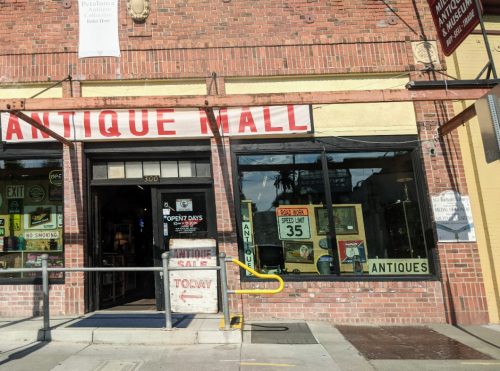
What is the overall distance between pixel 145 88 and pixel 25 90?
2.27 metres

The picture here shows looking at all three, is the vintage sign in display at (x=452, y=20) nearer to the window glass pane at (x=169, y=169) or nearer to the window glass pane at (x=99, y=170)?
the window glass pane at (x=169, y=169)

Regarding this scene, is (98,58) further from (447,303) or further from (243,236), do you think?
(447,303)

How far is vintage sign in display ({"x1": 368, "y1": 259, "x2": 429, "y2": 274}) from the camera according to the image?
22.2 ft

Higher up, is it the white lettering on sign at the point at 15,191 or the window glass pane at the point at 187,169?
the window glass pane at the point at 187,169

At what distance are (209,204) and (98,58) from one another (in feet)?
11.5

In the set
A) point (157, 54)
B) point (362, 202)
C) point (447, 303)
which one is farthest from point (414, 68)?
point (157, 54)

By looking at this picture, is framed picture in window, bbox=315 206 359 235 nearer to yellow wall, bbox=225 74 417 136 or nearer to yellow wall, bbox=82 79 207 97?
yellow wall, bbox=225 74 417 136

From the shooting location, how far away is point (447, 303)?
21.2ft

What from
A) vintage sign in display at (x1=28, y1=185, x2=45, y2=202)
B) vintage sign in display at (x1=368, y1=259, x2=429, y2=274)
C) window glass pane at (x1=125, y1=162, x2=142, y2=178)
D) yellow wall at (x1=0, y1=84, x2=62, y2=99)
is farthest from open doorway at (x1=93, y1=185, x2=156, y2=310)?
vintage sign in display at (x1=368, y1=259, x2=429, y2=274)

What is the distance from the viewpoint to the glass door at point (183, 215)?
23.2 feet

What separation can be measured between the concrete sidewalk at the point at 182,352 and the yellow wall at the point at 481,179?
1130 millimetres

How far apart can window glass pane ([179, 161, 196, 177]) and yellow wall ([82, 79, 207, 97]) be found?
4.43 ft

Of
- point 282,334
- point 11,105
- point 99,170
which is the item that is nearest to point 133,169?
point 99,170

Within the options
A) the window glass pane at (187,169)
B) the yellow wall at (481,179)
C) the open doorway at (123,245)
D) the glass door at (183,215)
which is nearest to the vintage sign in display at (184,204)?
the glass door at (183,215)
